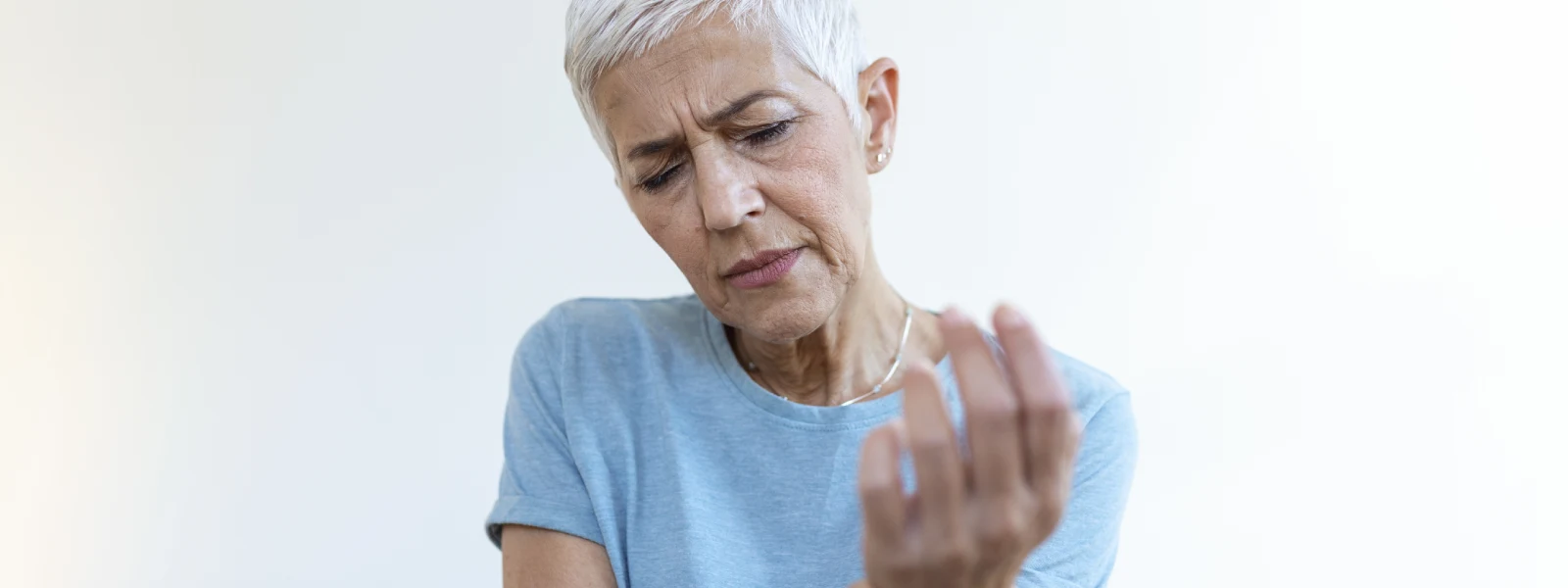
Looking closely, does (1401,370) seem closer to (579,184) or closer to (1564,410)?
(1564,410)

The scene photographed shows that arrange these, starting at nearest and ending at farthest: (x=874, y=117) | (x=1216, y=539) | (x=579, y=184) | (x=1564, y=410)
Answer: (x=874, y=117), (x=1564, y=410), (x=1216, y=539), (x=579, y=184)

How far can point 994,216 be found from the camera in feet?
6.63

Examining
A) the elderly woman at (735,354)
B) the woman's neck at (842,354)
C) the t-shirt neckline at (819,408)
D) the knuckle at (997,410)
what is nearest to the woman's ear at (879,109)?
the elderly woman at (735,354)

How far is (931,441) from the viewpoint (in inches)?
31.7

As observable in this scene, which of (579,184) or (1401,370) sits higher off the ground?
(579,184)

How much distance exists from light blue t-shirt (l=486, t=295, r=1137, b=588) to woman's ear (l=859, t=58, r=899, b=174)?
0.29m

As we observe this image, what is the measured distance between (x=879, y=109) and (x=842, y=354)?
330 millimetres

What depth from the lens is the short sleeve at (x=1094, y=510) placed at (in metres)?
1.36

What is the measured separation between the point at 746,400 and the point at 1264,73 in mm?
1034

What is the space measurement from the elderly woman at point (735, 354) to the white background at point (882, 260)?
46 cm

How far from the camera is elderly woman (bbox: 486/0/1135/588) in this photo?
1.30m

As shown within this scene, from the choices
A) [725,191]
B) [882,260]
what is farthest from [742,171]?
[882,260]

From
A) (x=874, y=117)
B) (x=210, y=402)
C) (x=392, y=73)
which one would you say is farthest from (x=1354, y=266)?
(x=210, y=402)

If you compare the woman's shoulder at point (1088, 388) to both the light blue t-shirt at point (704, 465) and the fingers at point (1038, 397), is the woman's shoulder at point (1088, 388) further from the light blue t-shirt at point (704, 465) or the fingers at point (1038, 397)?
the fingers at point (1038, 397)
